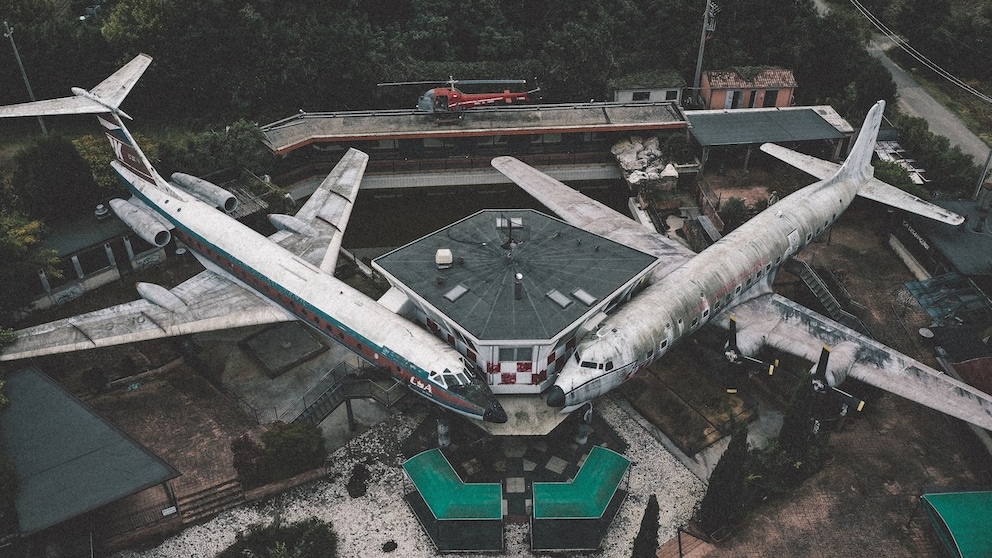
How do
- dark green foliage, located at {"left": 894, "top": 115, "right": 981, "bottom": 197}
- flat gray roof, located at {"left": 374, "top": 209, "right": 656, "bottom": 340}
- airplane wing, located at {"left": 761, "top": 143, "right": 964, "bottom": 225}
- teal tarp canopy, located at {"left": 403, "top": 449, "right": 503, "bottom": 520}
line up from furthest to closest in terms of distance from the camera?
dark green foliage, located at {"left": 894, "top": 115, "right": 981, "bottom": 197} → airplane wing, located at {"left": 761, "top": 143, "right": 964, "bottom": 225} → flat gray roof, located at {"left": 374, "top": 209, "right": 656, "bottom": 340} → teal tarp canopy, located at {"left": 403, "top": 449, "right": 503, "bottom": 520}

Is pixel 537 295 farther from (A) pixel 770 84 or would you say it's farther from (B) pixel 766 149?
(A) pixel 770 84

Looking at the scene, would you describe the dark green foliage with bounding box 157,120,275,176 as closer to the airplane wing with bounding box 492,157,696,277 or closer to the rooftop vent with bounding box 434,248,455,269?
the airplane wing with bounding box 492,157,696,277

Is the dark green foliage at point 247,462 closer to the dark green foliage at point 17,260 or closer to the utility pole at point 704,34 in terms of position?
the dark green foliage at point 17,260

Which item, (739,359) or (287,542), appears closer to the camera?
(287,542)

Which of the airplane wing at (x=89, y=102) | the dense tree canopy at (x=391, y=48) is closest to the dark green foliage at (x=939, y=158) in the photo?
the dense tree canopy at (x=391, y=48)

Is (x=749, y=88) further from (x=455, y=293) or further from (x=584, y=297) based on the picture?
(x=455, y=293)

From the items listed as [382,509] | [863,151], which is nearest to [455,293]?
[382,509]

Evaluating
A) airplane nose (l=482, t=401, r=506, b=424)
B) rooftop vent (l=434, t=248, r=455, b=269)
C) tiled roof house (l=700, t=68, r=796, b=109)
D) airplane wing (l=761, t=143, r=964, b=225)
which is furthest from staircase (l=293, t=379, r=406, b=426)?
tiled roof house (l=700, t=68, r=796, b=109)
